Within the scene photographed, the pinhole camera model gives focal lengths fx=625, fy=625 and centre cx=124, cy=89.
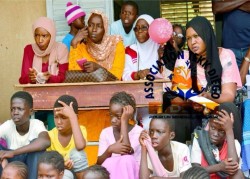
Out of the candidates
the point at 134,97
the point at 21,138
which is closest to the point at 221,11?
the point at 134,97

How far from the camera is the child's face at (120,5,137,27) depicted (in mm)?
7051

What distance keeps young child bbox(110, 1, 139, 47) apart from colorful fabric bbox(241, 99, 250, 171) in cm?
183

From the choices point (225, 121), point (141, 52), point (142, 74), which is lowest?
point (225, 121)

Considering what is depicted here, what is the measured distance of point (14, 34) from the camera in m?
7.27

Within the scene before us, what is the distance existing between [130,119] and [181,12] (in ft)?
17.0

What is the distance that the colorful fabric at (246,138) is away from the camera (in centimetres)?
546

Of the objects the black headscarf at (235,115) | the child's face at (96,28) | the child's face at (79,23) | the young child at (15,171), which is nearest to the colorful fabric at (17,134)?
the young child at (15,171)

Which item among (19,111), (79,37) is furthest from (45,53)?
(19,111)

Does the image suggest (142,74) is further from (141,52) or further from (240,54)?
(240,54)

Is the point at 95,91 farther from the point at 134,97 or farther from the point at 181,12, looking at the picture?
the point at 181,12

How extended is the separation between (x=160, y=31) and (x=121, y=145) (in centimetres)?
166

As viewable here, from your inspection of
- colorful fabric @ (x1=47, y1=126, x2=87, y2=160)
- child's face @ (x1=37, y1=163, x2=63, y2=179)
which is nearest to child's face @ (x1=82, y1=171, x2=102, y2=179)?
child's face @ (x1=37, y1=163, x2=63, y2=179)

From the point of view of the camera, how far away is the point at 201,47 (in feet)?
18.4

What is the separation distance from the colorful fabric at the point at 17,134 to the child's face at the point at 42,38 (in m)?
1.21
